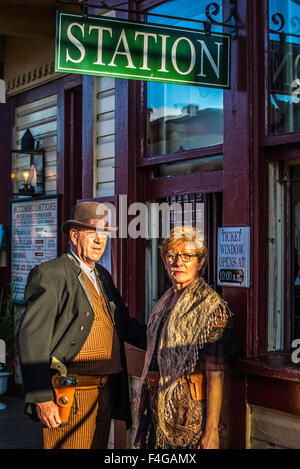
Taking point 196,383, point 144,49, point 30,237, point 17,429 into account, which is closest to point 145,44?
point 144,49

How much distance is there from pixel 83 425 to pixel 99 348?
509 mm

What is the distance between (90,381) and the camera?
465 cm

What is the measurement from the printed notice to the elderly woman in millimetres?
3591

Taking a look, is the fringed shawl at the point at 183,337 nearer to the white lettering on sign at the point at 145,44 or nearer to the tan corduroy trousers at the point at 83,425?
the tan corduroy trousers at the point at 83,425

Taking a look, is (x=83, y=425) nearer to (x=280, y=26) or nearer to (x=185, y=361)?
(x=185, y=361)

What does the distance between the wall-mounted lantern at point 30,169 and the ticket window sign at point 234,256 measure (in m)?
3.81

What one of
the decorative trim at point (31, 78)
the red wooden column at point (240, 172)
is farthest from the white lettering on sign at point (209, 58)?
the decorative trim at point (31, 78)

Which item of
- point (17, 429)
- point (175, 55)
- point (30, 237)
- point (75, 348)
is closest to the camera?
point (75, 348)

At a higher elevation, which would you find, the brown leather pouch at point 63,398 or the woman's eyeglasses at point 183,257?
the woman's eyeglasses at point 183,257

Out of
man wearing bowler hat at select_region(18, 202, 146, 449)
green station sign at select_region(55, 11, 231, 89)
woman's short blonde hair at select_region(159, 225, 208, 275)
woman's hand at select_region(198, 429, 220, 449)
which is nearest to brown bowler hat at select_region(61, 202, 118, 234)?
man wearing bowler hat at select_region(18, 202, 146, 449)

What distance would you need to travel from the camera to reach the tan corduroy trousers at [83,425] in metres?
4.63

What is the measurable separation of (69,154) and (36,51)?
1.49 meters

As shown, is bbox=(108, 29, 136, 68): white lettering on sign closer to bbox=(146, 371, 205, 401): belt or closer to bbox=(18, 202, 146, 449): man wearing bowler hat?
bbox=(18, 202, 146, 449): man wearing bowler hat

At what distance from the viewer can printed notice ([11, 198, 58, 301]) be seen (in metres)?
8.07
